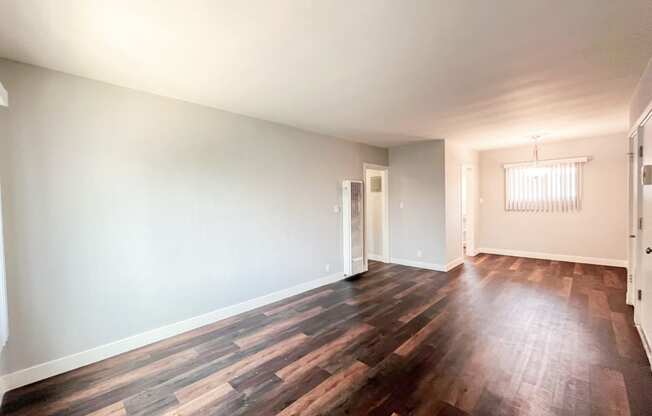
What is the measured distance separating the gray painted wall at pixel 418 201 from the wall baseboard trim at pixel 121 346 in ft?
9.82

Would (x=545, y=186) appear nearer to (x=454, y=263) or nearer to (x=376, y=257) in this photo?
(x=454, y=263)

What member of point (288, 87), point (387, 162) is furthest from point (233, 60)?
point (387, 162)

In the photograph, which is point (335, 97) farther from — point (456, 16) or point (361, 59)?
point (456, 16)

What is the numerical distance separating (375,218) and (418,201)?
1.24 m

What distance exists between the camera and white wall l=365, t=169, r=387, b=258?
638 centimetres

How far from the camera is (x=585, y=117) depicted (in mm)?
3947

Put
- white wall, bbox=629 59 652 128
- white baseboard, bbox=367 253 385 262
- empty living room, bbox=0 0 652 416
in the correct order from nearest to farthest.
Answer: empty living room, bbox=0 0 652 416 < white wall, bbox=629 59 652 128 < white baseboard, bbox=367 253 385 262

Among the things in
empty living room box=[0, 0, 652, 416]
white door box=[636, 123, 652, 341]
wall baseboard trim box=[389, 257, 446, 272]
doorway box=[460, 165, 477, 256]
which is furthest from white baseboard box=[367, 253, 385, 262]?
white door box=[636, 123, 652, 341]

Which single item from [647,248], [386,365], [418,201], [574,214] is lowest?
[386,365]

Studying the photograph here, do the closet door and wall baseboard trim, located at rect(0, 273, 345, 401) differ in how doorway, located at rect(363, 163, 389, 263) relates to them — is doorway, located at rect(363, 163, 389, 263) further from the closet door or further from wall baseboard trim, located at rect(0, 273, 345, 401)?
wall baseboard trim, located at rect(0, 273, 345, 401)

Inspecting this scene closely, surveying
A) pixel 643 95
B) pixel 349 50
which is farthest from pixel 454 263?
pixel 349 50

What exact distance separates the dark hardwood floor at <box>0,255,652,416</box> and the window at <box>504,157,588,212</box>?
255cm

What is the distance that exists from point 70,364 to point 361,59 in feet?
11.9

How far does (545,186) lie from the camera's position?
6000mm
